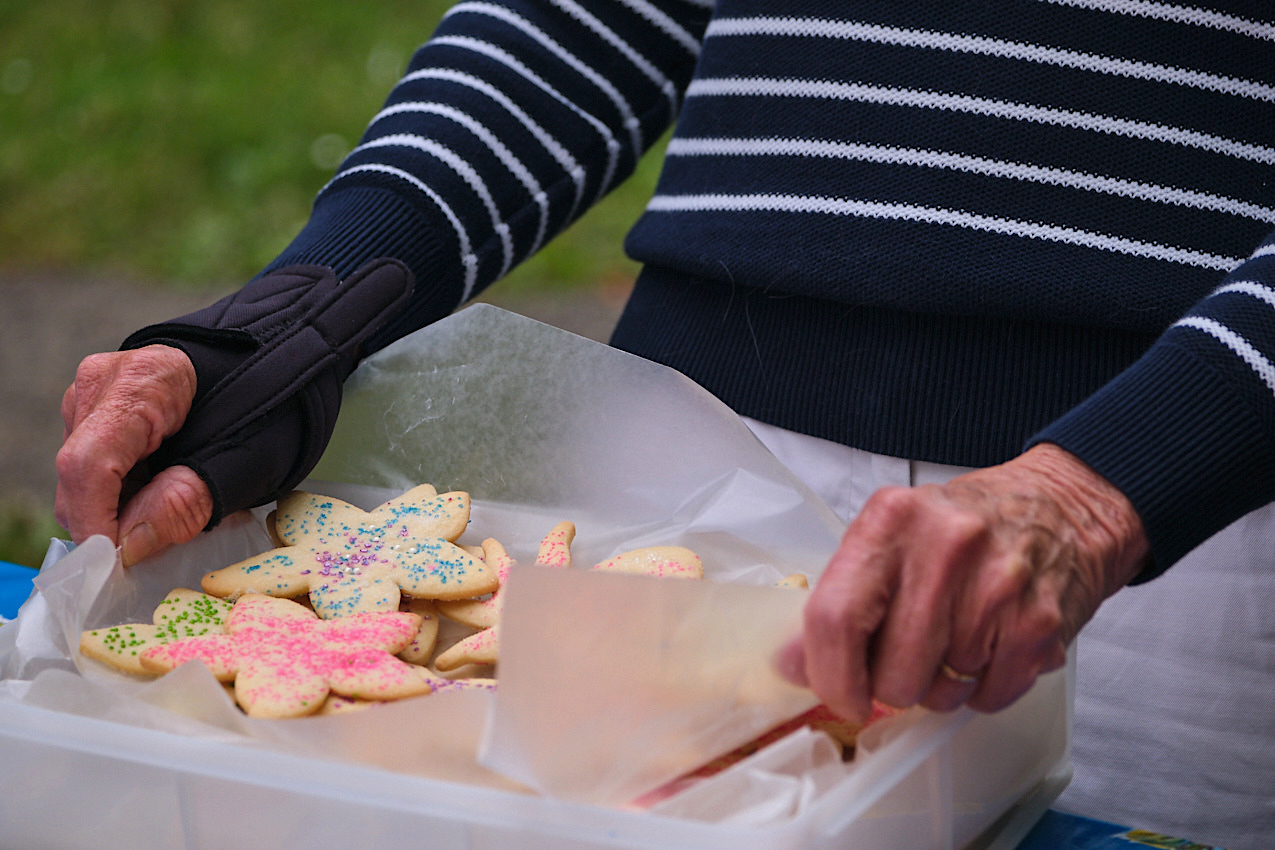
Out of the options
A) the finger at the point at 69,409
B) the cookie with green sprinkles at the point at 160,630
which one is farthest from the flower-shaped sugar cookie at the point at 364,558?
the finger at the point at 69,409

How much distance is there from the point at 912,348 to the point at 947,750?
489 mm

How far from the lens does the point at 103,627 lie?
0.86 metres

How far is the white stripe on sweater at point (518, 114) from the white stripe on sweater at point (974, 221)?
27 cm

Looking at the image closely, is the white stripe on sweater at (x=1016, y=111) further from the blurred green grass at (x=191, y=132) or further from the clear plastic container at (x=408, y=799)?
the blurred green grass at (x=191, y=132)

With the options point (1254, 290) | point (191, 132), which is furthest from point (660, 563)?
point (191, 132)

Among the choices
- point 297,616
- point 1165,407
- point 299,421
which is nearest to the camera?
point 1165,407

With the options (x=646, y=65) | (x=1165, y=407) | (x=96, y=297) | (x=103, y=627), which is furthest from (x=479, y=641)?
(x=96, y=297)

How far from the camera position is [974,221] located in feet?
3.37

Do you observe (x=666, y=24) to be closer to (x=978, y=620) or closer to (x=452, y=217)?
(x=452, y=217)

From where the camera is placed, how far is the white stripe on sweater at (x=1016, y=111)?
99 cm

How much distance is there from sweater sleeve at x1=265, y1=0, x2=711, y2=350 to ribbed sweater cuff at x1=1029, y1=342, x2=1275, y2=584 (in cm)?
68

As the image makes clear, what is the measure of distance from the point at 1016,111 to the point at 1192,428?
0.39 metres

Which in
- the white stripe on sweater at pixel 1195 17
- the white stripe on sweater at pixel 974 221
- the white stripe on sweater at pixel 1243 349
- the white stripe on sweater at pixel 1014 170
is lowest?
the white stripe on sweater at pixel 1243 349

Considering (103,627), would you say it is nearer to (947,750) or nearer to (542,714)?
(542,714)
